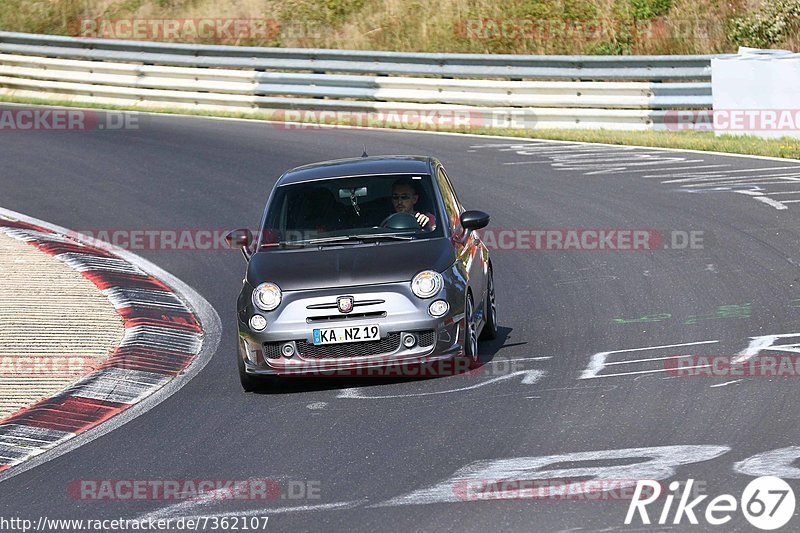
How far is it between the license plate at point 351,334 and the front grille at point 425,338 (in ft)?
1.02

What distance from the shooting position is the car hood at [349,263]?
9602 millimetres

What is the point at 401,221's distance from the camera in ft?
34.3

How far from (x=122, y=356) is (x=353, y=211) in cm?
230

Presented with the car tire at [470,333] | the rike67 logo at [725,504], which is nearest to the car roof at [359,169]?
the car tire at [470,333]

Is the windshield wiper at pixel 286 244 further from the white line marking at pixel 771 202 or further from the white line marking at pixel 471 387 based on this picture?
the white line marking at pixel 771 202

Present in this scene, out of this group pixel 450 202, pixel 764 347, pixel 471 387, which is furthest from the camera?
pixel 450 202

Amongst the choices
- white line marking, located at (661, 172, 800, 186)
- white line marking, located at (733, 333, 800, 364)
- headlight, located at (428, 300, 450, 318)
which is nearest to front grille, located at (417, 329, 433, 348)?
headlight, located at (428, 300, 450, 318)

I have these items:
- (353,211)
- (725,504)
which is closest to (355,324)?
(353,211)

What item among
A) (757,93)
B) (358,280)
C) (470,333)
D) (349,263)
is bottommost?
(470,333)

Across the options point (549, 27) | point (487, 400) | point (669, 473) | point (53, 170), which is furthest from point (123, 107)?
point (669, 473)

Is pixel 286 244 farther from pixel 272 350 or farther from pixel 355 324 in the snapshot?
pixel 355 324

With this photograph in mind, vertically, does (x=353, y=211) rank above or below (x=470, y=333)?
above

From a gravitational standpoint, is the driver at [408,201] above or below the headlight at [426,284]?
above

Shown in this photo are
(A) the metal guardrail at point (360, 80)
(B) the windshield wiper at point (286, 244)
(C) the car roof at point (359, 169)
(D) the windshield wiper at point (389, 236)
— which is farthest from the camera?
(A) the metal guardrail at point (360, 80)
